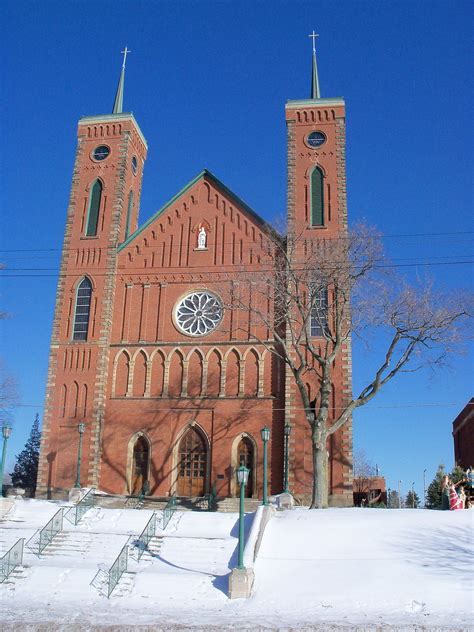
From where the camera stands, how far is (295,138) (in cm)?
3572

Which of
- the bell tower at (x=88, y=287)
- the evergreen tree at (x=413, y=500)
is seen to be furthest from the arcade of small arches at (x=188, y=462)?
the evergreen tree at (x=413, y=500)

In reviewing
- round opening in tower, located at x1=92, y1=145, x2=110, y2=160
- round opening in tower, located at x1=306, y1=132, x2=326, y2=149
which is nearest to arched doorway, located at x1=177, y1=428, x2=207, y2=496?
round opening in tower, located at x1=306, y1=132, x2=326, y2=149

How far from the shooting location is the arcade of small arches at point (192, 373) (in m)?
31.6

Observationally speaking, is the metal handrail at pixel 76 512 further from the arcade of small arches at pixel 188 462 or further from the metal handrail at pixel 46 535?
the arcade of small arches at pixel 188 462

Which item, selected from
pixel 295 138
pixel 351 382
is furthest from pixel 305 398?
pixel 295 138

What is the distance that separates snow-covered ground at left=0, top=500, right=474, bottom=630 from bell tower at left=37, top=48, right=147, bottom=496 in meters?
8.49

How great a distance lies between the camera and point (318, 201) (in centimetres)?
3428

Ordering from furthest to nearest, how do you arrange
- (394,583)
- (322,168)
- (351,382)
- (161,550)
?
(322,168) → (351,382) → (161,550) → (394,583)

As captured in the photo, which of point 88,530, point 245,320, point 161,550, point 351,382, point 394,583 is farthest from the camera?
point 245,320

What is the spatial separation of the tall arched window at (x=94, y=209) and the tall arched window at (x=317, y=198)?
11.0m

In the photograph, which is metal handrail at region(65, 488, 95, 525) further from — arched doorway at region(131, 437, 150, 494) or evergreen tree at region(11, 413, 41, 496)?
evergreen tree at region(11, 413, 41, 496)

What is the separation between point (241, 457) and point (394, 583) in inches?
606

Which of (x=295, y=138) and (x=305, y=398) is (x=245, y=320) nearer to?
(x=305, y=398)

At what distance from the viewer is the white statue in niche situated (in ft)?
113
